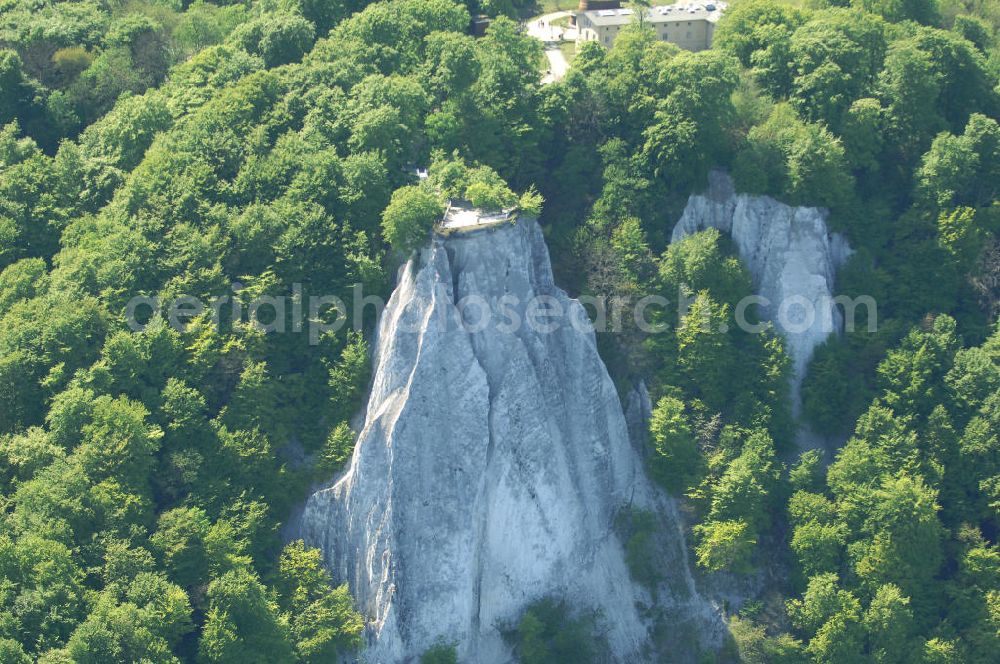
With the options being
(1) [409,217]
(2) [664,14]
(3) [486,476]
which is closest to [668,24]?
(2) [664,14]

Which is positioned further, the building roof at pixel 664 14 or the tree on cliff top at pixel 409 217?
the building roof at pixel 664 14

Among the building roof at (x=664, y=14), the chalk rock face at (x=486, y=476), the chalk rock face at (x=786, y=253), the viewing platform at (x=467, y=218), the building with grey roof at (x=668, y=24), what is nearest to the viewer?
the chalk rock face at (x=486, y=476)

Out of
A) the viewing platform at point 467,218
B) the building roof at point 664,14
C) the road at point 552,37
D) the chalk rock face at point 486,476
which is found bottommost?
the chalk rock face at point 486,476

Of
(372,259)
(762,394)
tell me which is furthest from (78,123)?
(762,394)

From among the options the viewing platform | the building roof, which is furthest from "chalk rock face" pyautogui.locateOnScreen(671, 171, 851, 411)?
the building roof

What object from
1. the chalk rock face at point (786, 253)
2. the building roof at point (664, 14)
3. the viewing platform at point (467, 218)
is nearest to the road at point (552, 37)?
the building roof at point (664, 14)

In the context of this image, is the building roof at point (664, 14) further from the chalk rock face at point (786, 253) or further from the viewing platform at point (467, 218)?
the viewing platform at point (467, 218)

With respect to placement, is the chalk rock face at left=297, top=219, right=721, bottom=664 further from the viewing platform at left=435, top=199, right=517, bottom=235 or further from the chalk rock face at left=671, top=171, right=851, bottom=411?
the chalk rock face at left=671, top=171, right=851, bottom=411

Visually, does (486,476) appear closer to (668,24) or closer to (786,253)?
(786,253)
